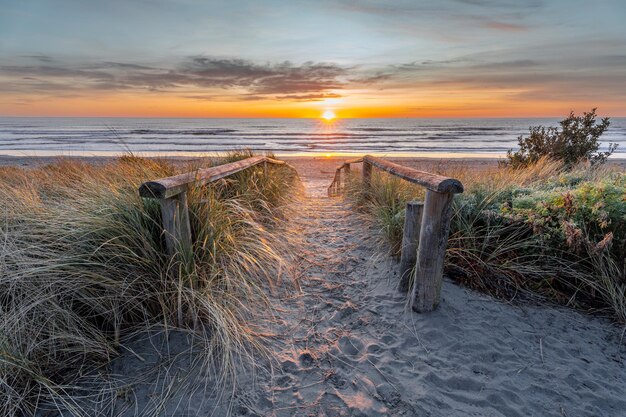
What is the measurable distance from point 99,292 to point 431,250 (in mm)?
2738

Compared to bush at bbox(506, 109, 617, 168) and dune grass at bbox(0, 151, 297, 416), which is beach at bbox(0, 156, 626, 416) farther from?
bush at bbox(506, 109, 617, 168)

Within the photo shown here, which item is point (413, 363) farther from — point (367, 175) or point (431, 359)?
point (367, 175)

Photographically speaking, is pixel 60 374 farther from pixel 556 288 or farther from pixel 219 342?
pixel 556 288

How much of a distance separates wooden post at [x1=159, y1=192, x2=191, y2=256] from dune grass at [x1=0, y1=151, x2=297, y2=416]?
0.44 ft

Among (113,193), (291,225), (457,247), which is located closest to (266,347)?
(113,193)

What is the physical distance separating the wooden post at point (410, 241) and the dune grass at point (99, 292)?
1.47 meters

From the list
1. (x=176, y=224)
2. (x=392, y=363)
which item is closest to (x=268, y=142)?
(x=176, y=224)

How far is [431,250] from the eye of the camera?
3.00 meters

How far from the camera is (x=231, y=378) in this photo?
2348mm

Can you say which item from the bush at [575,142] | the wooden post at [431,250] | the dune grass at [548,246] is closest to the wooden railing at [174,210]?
the wooden post at [431,250]

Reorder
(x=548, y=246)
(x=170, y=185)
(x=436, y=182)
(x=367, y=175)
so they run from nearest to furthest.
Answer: (x=170, y=185), (x=436, y=182), (x=548, y=246), (x=367, y=175)

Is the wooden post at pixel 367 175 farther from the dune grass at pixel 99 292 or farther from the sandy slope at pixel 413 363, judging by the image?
the dune grass at pixel 99 292

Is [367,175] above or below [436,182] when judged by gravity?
below

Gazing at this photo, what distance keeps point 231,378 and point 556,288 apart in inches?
132
